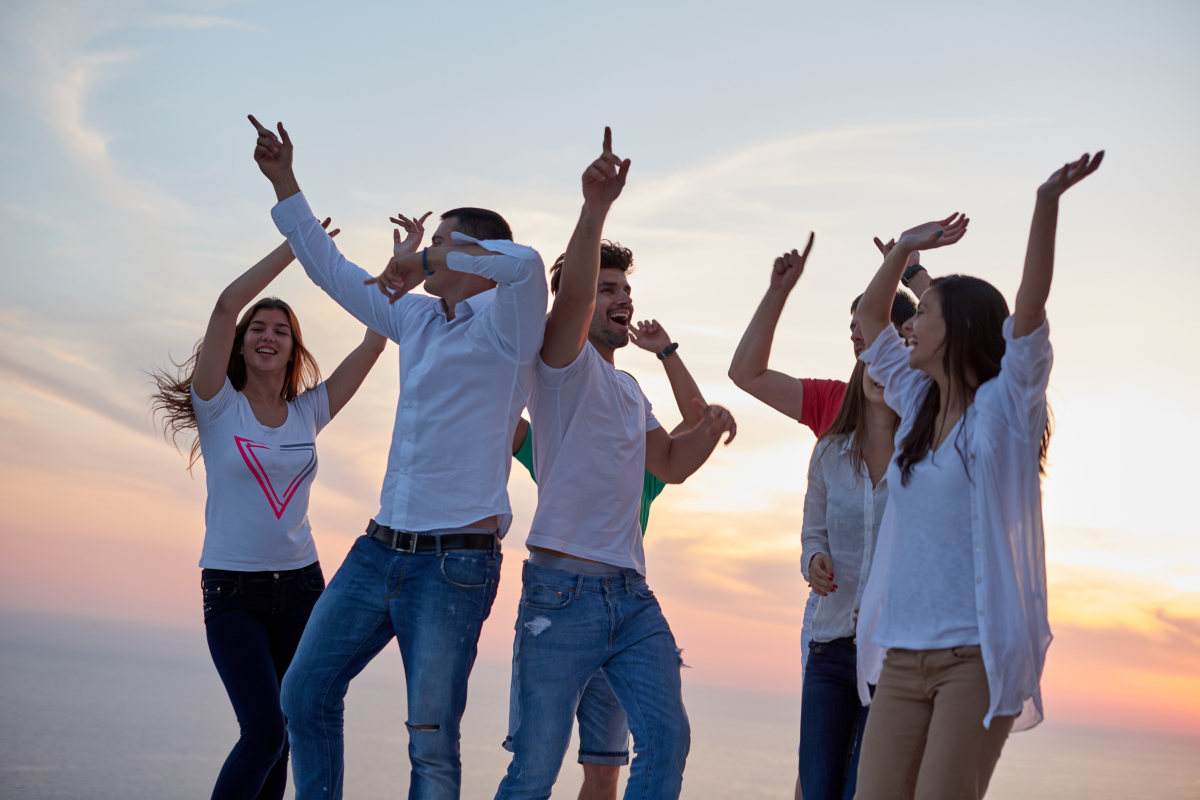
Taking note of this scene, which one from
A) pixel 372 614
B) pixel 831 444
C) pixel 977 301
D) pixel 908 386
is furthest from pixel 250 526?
pixel 977 301

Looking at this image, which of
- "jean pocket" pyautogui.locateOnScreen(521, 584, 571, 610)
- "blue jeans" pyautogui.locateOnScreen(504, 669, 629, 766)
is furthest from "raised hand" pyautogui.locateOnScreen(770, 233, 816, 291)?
"blue jeans" pyautogui.locateOnScreen(504, 669, 629, 766)

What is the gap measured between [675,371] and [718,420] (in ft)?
1.58

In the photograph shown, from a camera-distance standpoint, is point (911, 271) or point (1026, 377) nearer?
point (1026, 377)

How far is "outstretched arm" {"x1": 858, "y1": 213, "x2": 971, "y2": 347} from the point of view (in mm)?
2486

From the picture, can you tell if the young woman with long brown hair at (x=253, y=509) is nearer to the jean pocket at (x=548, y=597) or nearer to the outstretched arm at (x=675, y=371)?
the outstretched arm at (x=675, y=371)

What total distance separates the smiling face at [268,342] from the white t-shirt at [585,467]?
1425 mm

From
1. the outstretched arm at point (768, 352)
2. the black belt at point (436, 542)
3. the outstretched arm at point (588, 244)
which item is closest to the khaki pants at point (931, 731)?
the black belt at point (436, 542)

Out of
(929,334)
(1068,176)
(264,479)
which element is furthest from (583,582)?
(1068,176)

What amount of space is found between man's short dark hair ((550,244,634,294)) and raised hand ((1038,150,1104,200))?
1.66 metres

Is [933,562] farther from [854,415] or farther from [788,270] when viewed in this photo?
[788,270]

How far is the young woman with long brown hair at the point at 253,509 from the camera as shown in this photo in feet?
10.6

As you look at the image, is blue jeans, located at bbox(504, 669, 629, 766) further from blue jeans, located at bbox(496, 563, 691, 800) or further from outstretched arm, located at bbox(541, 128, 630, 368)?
outstretched arm, located at bbox(541, 128, 630, 368)

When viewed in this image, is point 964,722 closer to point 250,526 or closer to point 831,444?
point 831,444

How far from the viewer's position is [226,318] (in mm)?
3494
